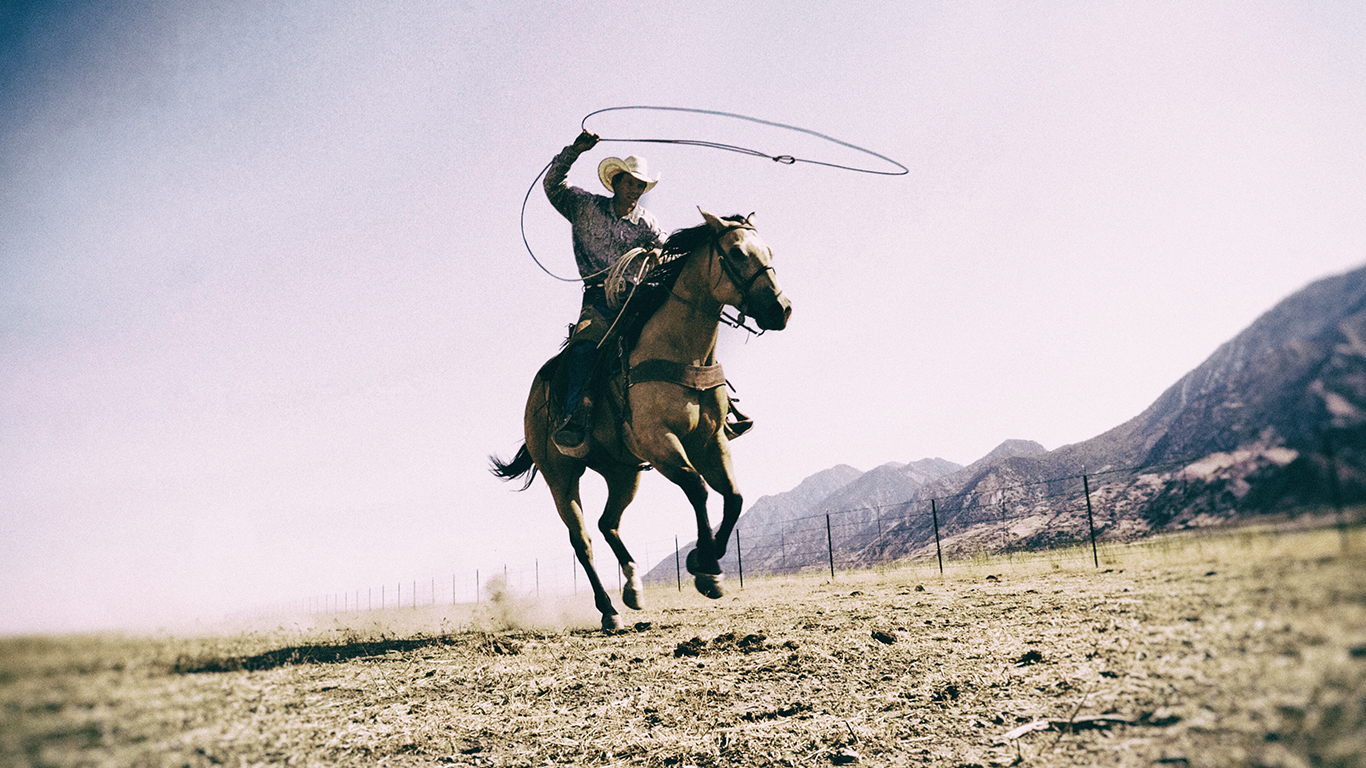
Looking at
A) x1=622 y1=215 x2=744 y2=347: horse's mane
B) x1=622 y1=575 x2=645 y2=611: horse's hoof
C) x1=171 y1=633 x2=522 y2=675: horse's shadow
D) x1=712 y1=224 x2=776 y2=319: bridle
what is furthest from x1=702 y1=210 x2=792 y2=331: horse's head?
x1=171 y1=633 x2=522 y2=675: horse's shadow

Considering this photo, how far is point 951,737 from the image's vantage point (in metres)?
2.98

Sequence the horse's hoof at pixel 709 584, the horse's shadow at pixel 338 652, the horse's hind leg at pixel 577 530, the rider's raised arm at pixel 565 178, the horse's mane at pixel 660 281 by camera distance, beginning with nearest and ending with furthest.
Result: the horse's shadow at pixel 338 652
the horse's hoof at pixel 709 584
the horse's mane at pixel 660 281
the rider's raised arm at pixel 565 178
the horse's hind leg at pixel 577 530

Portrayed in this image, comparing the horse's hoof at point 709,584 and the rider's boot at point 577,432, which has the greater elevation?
the rider's boot at point 577,432

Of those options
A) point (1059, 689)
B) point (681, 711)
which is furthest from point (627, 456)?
point (1059, 689)

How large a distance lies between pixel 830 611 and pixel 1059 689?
4.13m

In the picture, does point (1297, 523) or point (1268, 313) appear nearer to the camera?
point (1297, 523)

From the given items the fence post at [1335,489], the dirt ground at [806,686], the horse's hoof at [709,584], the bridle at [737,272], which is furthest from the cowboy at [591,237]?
the fence post at [1335,489]

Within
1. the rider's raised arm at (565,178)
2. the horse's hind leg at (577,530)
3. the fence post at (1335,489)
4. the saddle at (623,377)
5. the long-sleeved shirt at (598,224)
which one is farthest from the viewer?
the horse's hind leg at (577,530)

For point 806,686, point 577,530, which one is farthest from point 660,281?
point 806,686

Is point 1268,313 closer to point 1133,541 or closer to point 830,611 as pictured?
point 1133,541

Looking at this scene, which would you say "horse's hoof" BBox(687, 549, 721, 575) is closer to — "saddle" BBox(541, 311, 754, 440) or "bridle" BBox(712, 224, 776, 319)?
"saddle" BBox(541, 311, 754, 440)

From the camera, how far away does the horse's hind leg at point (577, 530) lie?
6543 millimetres

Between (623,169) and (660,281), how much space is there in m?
1.06

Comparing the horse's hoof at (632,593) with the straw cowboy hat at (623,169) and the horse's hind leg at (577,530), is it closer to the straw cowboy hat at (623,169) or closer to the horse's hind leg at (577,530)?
the horse's hind leg at (577,530)
